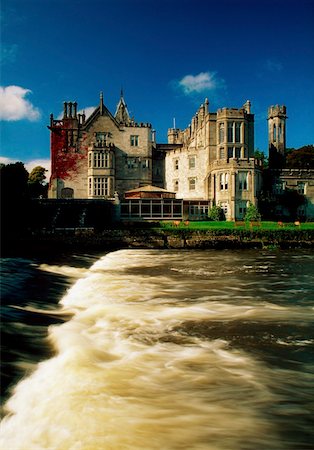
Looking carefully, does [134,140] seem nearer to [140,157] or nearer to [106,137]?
[140,157]

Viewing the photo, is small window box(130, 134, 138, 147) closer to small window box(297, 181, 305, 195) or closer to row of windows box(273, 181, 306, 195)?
row of windows box(273, 181, 306, 195)

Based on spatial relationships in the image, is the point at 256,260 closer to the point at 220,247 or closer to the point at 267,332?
the point at 220,247

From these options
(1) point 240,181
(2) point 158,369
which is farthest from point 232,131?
(2) point 158,369

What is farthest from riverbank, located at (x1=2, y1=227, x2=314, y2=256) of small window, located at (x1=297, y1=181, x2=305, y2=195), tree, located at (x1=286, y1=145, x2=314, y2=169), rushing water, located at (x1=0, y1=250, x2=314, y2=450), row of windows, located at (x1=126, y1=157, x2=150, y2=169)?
tree, located at (x1=286, y1=145, x2=314, y2=169)

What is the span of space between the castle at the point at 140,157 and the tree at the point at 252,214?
499 cm

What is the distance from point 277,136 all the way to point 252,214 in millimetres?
24558

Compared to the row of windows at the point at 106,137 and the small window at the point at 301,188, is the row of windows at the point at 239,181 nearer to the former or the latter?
the small window at the point at 301,188

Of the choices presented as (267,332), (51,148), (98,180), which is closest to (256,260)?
(267,332)

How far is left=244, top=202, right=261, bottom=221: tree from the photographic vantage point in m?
41.8

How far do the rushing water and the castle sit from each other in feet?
113

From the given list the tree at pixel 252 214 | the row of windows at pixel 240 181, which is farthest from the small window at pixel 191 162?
the tree at pixel 252 214

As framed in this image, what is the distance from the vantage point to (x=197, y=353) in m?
8.02

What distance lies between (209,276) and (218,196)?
28.6m

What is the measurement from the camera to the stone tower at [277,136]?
59531 mm
